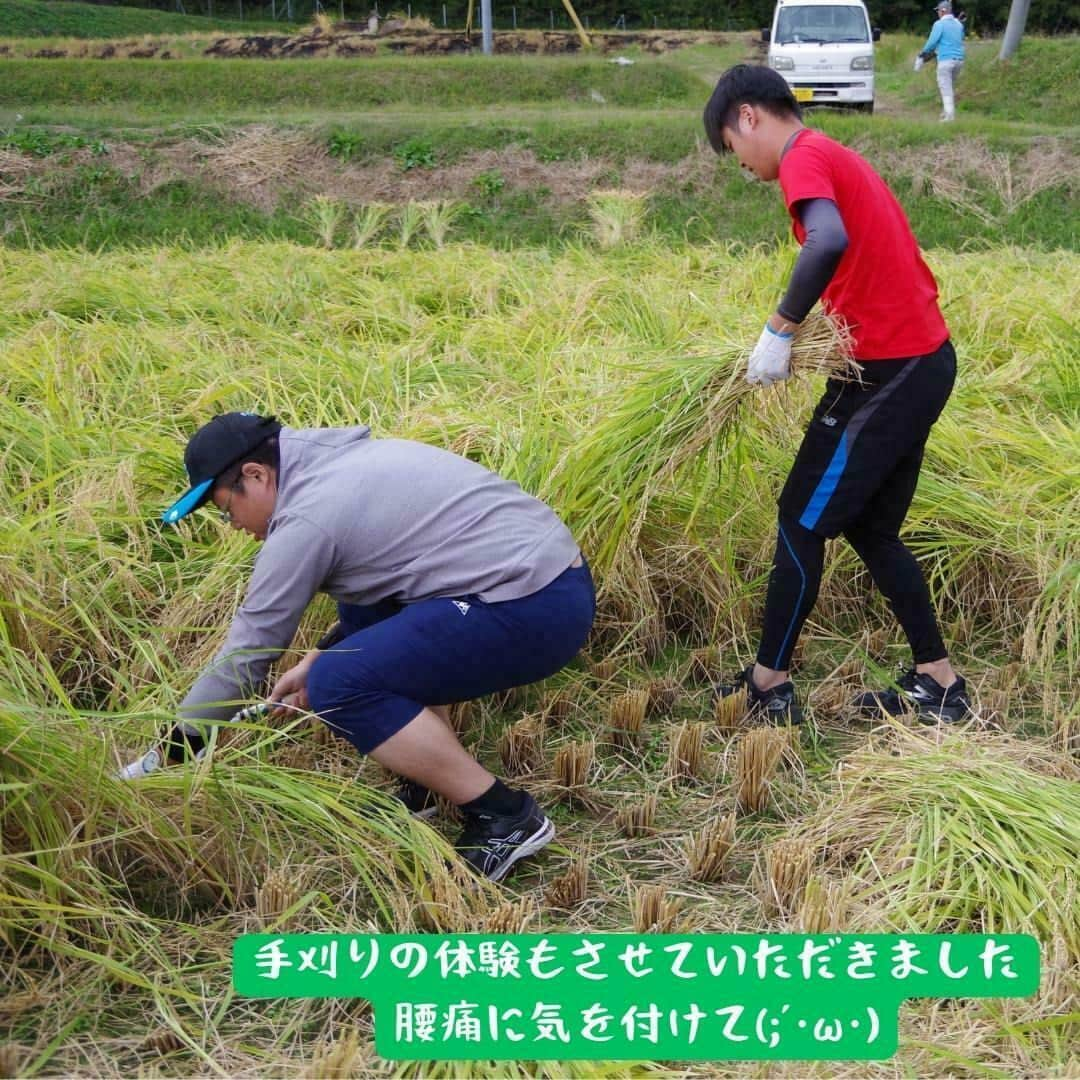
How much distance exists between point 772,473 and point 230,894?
1.98 metres

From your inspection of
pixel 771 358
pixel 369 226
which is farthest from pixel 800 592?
pixel 369 226

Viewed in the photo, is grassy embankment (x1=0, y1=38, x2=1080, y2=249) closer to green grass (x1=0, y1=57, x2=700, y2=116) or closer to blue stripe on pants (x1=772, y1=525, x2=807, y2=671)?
green grass (x1=0, y1=57, x2=700, y2=116)

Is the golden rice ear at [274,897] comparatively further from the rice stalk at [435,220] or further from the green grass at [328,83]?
the green grass at [328,83]

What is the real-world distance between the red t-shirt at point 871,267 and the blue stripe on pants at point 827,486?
0.20 meters

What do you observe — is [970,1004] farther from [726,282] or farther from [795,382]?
[726,282]

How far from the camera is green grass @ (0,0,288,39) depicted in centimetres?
2275

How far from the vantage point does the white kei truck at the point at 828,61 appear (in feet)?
43.2

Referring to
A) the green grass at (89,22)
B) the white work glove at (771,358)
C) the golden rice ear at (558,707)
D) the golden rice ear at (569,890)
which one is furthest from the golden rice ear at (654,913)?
the green grass at (89,22)

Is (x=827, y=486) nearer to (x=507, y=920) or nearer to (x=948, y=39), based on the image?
(x=507, y=920)

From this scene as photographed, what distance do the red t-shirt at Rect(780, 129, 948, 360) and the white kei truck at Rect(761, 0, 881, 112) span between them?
1089 centimetres

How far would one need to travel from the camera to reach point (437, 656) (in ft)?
7.71

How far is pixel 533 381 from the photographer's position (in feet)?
13.6

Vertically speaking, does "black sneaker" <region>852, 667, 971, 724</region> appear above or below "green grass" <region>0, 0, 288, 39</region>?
below

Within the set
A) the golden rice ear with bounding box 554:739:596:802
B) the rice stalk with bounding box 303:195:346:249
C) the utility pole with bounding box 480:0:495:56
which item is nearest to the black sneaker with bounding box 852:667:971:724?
the golden rice ear with bounding box 554:739:596:802
